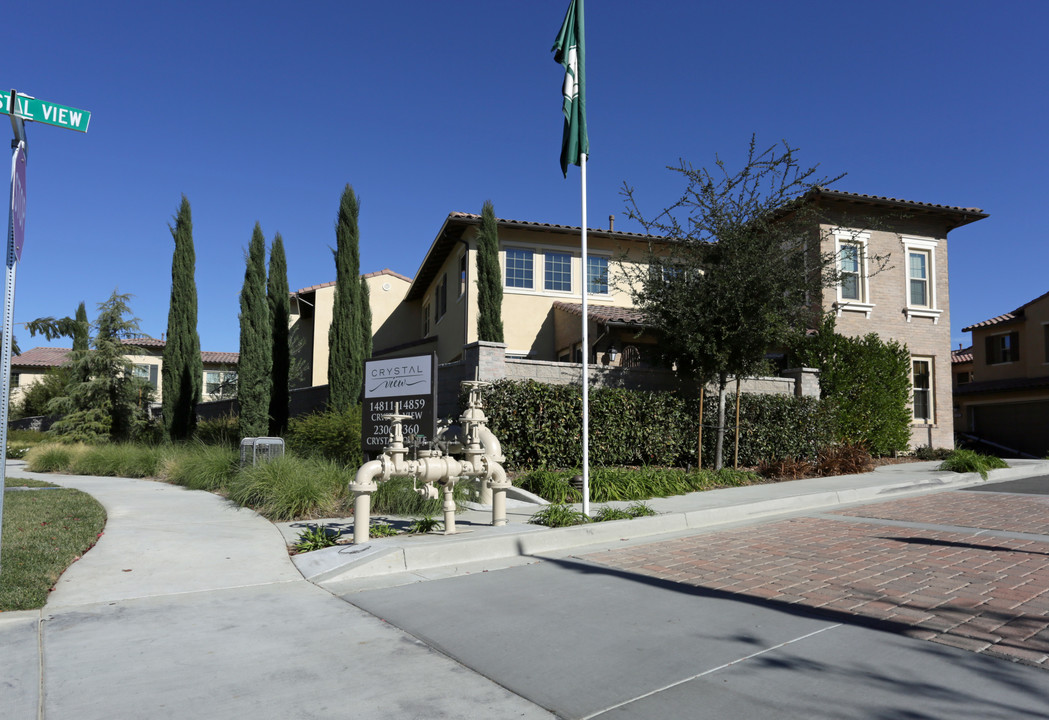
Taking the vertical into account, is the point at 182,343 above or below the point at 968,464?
above

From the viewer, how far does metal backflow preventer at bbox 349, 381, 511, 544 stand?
287 inches

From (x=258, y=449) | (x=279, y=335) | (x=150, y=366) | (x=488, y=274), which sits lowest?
(x=258, y=449)

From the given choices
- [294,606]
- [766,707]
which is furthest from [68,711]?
[766,707]

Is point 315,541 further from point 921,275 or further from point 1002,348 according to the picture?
point 1002,348

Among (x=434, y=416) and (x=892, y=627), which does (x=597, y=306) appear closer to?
(x=434, y=416)

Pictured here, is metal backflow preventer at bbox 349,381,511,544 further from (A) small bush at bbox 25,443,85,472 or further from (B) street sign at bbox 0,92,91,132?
(A) small bush at bbox 25,443,85,472

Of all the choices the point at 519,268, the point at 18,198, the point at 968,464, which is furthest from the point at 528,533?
the point at 519,268

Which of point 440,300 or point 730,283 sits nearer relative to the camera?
point 730,283

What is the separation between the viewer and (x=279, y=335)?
19688 mm

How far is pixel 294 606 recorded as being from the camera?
5.61m

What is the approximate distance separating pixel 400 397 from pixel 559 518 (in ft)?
10.3

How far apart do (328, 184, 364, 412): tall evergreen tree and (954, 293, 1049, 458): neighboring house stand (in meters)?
24.6

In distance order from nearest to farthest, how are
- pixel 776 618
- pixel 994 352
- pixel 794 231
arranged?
1. pixel 776 618
2. pixel 794 231
3. pixel 994 352

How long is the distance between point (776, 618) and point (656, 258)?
10.3 metres
